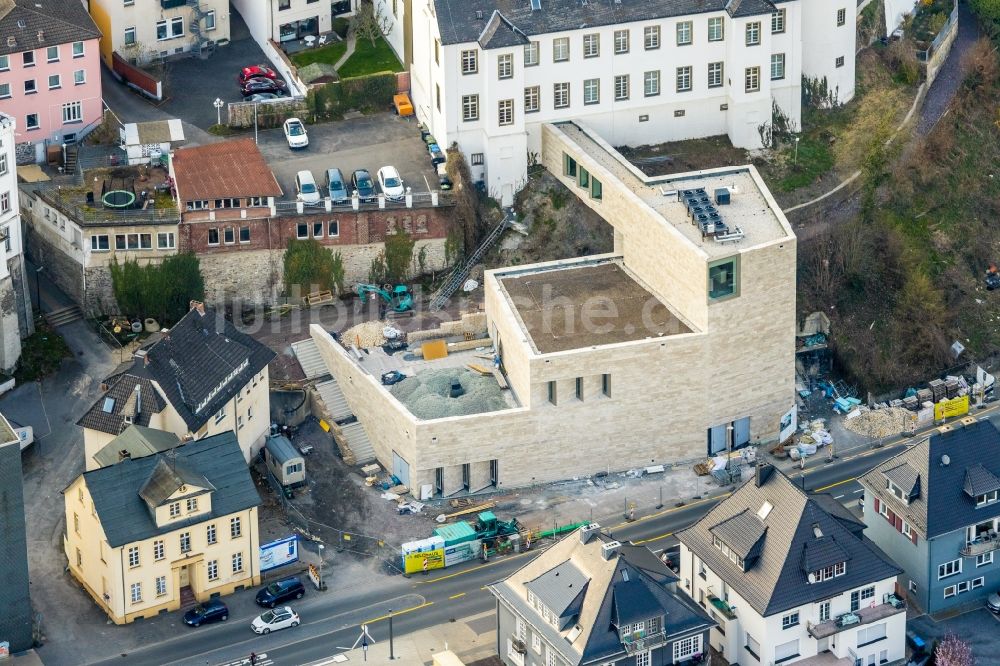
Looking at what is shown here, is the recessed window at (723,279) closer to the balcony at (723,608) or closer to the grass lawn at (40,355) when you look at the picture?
the balcony at (723,608)

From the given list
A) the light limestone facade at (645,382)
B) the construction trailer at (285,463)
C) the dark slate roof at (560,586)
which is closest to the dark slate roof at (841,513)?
the dark slate roof at (560,586)

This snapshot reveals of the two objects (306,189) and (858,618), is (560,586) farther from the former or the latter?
(306,189)

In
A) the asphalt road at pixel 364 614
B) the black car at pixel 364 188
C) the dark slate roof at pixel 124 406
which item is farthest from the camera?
the black car at pixel 364 188

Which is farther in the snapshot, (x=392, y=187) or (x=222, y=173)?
(x=392, y=187)

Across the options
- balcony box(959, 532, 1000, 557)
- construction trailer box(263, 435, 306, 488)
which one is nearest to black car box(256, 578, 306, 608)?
construction trailer box(263, 435, 306, 488)

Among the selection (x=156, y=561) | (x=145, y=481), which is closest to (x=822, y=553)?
(x=156, y=561)
